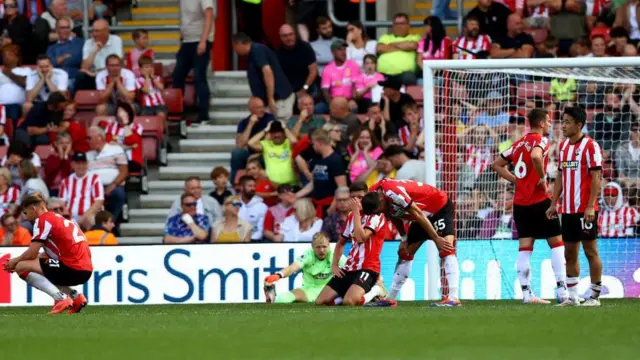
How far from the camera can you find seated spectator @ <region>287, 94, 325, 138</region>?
18422mm

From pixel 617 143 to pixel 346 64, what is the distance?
4.07 meters

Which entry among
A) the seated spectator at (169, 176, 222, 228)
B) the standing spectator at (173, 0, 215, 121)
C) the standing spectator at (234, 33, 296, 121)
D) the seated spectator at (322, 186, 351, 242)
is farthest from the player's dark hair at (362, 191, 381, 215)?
the standing spectator at (173, 0, 215, 121)

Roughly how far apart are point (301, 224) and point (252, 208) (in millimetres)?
915

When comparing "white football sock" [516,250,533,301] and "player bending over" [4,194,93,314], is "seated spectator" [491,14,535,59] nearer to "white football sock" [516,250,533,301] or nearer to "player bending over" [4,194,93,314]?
"white football sock" [516,250,533,301]

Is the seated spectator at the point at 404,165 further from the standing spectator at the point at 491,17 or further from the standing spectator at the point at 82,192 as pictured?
the standing spectator at the point at 82,192

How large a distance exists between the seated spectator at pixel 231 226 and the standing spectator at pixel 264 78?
2.25m

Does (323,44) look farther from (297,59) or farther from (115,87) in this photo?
(115,87)

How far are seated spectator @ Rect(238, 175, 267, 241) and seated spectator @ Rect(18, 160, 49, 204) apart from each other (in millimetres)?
2715

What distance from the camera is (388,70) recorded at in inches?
749

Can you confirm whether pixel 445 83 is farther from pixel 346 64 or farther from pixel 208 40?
pixel 208 40

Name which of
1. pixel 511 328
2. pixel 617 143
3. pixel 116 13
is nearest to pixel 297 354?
pixel 511 328

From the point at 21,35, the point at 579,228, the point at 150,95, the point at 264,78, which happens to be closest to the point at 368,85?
the point at 264,78

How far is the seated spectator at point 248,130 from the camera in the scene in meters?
18.5

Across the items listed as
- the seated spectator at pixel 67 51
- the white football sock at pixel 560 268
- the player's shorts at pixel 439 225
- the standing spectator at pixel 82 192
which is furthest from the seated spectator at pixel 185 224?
the white football sock at pixel 560 268
